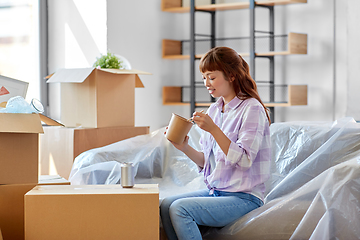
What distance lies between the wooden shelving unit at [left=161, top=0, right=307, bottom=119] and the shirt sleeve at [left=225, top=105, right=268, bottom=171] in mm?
1781

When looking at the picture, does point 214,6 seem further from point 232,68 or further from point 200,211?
point 200,211

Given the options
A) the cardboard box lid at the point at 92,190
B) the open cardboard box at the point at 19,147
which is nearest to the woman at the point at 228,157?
the cardboard box lid at the point at 92,190

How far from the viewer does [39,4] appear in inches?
128

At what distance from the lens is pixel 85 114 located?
7.62 feet

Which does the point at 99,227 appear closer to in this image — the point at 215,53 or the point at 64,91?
the point at 215,53

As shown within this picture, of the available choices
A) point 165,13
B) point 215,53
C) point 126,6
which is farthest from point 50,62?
point 215,53

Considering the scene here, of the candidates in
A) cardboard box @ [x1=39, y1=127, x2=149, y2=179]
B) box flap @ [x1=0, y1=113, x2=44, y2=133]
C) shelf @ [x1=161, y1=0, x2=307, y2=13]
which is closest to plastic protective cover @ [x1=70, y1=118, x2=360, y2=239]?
cardboard box @ [x1=39, y1=127, x2=149, y2=179]

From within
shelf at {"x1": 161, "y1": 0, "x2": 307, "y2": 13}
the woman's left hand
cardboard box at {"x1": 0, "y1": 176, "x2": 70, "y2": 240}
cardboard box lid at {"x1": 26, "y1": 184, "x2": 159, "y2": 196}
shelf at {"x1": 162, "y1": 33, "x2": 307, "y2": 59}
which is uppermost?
shelf at {"x1": 161, "y1": 0, "x2": 307, "y2": 13}

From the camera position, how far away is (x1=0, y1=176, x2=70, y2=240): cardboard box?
4.86 ft

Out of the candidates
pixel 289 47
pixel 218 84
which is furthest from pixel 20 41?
pixel 218 84

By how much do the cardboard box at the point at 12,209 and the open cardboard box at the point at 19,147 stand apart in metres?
0.02

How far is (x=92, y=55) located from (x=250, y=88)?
185 centimetres

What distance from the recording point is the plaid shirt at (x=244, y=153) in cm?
142

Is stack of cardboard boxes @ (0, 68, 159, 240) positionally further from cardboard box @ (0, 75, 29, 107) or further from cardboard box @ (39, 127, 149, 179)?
cardboard box @ (39, 127, 149, 179)
